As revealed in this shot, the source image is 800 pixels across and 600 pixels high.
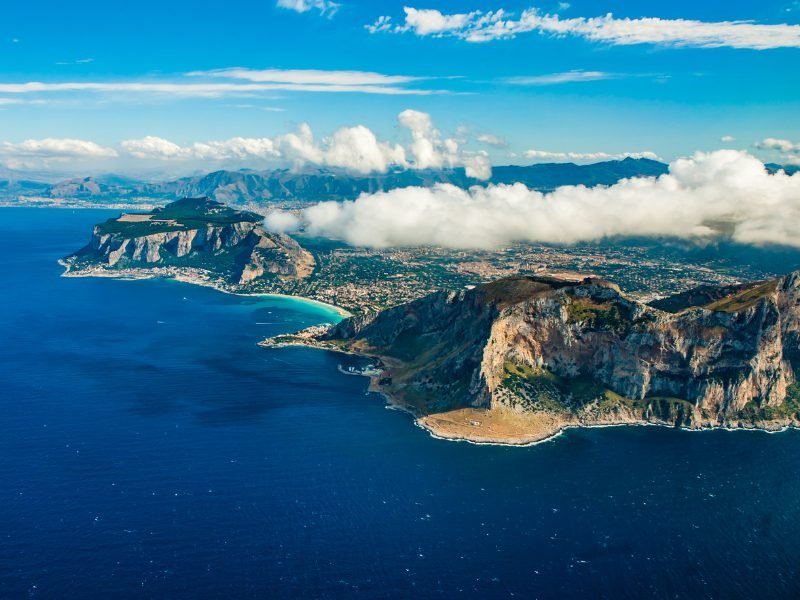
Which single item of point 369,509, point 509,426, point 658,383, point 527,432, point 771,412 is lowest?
point 369,509


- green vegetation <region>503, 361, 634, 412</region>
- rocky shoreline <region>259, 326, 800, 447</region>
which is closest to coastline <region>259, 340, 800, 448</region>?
rocky shoreline <region>259, 326, 800, 447</region>

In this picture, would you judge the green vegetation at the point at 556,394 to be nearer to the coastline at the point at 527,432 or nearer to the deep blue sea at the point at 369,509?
the coastline at the point at 527,432

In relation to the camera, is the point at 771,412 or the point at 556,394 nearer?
the point at 771,412

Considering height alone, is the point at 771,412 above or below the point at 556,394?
below

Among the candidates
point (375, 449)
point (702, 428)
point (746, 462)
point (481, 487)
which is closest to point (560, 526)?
point (481, 487)

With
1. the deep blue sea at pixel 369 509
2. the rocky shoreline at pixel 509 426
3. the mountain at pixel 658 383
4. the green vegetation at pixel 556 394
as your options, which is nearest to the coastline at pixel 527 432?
the rocky shoreline at pixel 509 426

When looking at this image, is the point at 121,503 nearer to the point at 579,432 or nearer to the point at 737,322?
the point at 579,432

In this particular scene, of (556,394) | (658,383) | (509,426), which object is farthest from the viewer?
(556,394)

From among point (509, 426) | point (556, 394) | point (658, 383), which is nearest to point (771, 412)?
point (658, 383)

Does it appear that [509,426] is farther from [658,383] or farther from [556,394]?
[658,383]

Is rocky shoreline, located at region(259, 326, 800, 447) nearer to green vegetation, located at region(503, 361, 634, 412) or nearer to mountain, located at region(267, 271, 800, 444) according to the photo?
mountain, located at region(267, 271, 800, 444)
